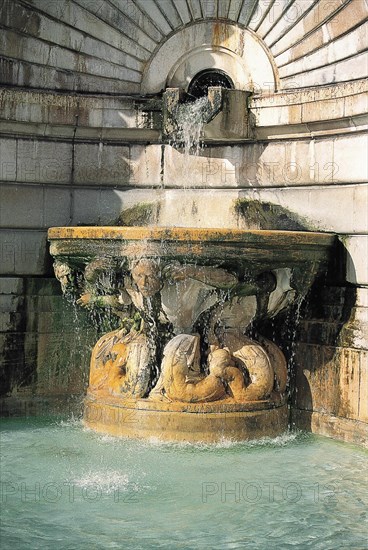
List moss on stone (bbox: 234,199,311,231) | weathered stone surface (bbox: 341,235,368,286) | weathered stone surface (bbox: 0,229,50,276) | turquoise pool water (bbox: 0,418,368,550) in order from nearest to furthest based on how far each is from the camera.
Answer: turquoise pool water (bbox: 0,418,368,550) < weathered stone surface (bbox: 341,235,368,286) < moss on stone (bbox: 234,199,311,231) < weathered stone surface (bbox: 0,229,50,276)

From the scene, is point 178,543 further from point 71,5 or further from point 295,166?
point 71,5

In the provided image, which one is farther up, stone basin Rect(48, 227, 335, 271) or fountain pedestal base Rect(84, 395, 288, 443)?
stone basin Rect(48, 227, 335, 271)

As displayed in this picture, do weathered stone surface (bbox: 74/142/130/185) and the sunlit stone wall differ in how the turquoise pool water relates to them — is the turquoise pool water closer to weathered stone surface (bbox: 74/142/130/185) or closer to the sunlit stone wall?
the sunlit stone wall

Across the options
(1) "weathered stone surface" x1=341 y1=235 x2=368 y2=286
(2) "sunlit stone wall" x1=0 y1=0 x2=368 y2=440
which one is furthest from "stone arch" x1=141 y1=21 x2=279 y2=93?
(1) "weathered stone surface" x1=341 y1=235 x2=368 y2=286

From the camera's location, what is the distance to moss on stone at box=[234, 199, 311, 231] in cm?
998

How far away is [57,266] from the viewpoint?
9664 mm

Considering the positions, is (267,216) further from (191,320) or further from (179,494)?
(179,494)

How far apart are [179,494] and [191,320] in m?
2.33

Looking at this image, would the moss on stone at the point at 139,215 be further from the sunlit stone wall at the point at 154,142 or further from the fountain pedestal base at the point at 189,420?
the fountain pedestal base at the point at 189,420

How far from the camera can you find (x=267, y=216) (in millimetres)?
10156

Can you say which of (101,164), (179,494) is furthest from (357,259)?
(179,494)

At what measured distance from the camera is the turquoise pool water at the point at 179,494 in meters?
6.21

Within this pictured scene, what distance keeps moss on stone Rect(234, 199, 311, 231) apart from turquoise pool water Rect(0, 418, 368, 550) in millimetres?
2316

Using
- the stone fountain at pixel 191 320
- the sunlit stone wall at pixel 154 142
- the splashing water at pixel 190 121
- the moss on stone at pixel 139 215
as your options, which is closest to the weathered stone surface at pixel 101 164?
the sunlit stone wall at pixel 154 142
